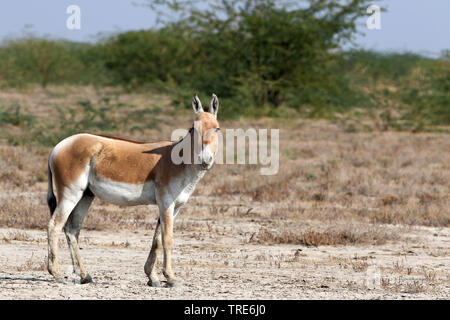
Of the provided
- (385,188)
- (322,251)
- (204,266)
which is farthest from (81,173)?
(385,188)

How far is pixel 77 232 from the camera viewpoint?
7035mm

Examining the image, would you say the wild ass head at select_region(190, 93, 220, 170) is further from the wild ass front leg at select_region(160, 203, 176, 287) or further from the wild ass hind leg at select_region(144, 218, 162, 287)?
the wild ass hind leg at select_region(144, 218, 162, 287)

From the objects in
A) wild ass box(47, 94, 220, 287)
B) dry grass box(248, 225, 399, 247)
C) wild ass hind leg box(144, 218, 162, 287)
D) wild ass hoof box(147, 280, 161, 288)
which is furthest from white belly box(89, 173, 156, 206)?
Result: dry grass box(248, 225, 399, 247)

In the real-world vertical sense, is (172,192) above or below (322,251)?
above

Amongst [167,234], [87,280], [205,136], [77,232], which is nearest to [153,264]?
[167,234]

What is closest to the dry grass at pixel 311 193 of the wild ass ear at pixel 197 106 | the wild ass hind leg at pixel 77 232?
the wild ass hind leg at pixel 77 232

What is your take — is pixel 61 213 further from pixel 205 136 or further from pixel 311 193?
A: pixel 311 193

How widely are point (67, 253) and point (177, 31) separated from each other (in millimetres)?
25651

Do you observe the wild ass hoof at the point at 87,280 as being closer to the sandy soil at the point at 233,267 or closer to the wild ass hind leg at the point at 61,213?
the sandy soil at the point at 233,267

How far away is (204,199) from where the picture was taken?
13.3 m

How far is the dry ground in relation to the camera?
6914mm
